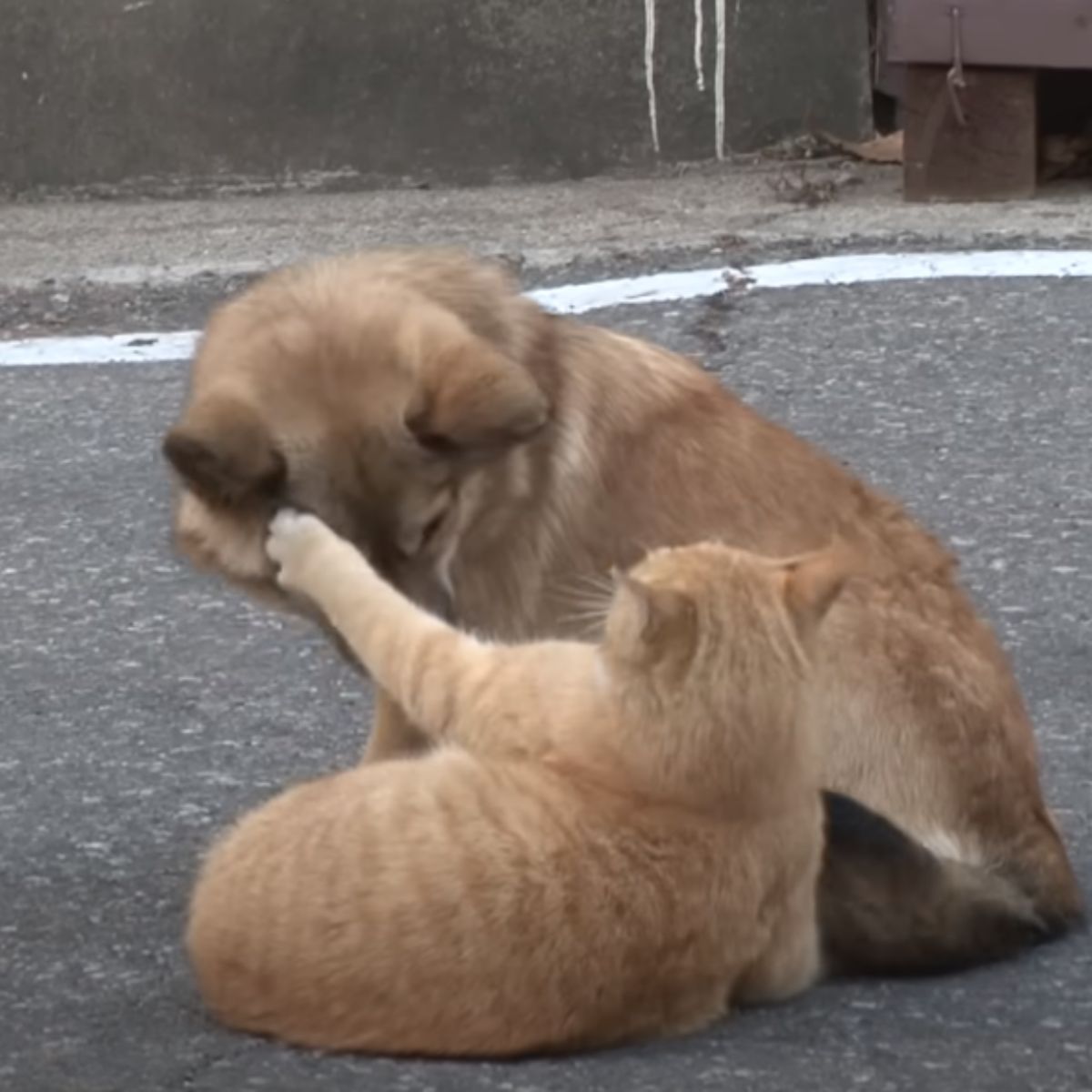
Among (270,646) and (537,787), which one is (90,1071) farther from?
(270,646)

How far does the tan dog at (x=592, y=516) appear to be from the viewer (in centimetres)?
424

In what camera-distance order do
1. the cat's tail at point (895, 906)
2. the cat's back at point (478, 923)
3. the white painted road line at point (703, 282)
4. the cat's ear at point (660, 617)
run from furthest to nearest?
the white painted road line at point (703, 282)
the cat's tail at point (895, 906)
the cat's ear at point (660, 617)
the cat's back at point (478, 923)

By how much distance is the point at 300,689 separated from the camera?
5.81 metres

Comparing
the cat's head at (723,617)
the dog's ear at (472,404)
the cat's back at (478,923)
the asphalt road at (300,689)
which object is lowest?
the asphalt road at (300,689)

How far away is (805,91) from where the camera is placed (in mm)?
10359

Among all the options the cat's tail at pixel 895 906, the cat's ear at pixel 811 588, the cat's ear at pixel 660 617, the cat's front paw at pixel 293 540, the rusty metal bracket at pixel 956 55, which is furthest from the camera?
the rusty metal bracket at pixel 956 55

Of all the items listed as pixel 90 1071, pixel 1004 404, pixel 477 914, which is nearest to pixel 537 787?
pixel 477 914

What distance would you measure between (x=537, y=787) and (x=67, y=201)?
7139 millimetres

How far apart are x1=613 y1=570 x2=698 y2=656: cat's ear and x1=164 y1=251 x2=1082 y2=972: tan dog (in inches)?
11.0

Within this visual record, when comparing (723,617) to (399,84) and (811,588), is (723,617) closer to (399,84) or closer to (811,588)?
(811,588)

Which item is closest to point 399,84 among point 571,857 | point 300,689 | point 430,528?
point 300,689

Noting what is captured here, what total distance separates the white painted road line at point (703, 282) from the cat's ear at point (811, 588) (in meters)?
4.39

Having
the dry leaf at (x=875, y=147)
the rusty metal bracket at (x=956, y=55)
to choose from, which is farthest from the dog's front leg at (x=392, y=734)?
the dry leaf at (x=875, y=147)

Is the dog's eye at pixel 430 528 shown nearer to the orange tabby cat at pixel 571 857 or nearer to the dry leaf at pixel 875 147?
the orange tabby cat at pixel 571 857
